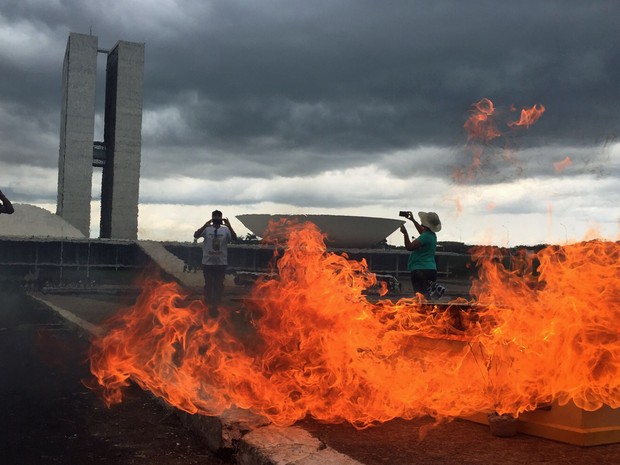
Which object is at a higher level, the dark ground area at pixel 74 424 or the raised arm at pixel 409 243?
the raised arm at pixel 409 243

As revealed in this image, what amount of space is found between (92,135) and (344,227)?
19.1 meters

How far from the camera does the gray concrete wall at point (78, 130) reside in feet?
119

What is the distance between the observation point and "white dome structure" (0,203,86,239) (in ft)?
115

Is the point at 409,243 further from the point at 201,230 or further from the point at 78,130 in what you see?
the point at 78,130

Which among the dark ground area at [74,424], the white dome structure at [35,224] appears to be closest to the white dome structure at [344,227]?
the white dome structure at [35,224]

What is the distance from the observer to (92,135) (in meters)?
36.8

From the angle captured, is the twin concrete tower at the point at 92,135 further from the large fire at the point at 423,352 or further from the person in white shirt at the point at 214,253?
the large fire at the point at 423,352

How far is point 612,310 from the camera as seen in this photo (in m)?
4.57

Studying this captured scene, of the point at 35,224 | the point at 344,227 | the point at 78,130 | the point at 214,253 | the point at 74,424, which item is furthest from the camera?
the point at 78,130

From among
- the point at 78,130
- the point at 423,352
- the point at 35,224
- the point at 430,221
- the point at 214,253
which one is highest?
the point at 78,130

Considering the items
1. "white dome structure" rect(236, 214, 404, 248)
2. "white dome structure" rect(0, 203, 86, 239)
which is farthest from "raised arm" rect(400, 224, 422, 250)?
"white dome structure" rect(0, 203, 86, 239)

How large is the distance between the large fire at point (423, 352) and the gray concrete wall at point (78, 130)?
32.0m

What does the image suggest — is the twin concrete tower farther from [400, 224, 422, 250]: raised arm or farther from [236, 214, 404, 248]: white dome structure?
[400, 224, 422, 250]: raised arm

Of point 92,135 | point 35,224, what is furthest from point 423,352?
point 92,135
